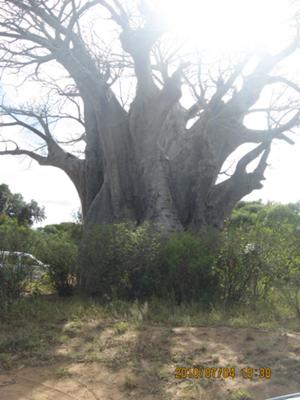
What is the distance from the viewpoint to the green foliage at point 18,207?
49.9 meters

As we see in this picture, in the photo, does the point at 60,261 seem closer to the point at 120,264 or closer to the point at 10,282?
the point at 120,264

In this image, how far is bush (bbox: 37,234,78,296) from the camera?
830cm

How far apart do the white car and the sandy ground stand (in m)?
2.03

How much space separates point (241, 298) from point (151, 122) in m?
5.74

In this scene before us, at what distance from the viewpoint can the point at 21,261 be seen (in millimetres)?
7141

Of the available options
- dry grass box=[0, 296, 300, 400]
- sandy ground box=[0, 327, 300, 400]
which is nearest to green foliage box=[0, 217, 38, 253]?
dry grass box=[0, 296, 300, 400]

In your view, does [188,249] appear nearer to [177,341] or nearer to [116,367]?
[177,341]

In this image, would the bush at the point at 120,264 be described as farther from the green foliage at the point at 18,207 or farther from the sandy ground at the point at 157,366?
the green foliage at the point at 18,207

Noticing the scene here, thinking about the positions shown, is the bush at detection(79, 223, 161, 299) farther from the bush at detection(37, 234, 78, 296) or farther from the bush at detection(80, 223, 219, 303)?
the bush at detection(37, 234, 78, 296)

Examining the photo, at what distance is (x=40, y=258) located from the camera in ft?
26.7

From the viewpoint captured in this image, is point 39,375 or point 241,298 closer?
point 39,375

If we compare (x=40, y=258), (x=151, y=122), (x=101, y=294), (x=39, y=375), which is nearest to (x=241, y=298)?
(x=101, y=294)
